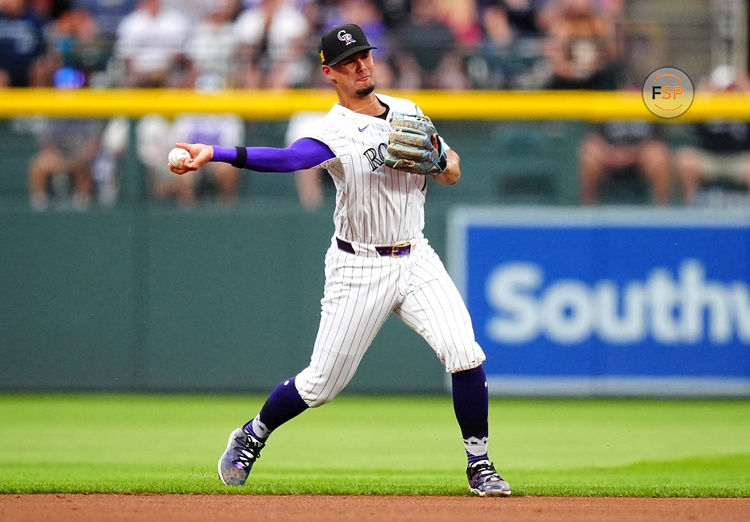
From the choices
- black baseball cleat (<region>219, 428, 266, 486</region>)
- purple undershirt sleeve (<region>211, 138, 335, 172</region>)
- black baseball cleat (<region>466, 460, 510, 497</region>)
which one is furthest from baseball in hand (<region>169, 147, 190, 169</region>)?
black baseball cleat (<region>466, 460, 510, 497</region>)

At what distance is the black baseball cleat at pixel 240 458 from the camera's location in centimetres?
571

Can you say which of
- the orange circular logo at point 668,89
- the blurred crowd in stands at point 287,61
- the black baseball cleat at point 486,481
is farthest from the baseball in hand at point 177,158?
the blurred crowd in stands at point 287,61

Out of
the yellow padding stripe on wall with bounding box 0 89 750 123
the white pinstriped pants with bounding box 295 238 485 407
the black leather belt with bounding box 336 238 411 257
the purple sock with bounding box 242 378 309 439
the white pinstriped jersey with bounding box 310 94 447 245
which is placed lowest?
the purple sock with bounding box 242 378 309 439

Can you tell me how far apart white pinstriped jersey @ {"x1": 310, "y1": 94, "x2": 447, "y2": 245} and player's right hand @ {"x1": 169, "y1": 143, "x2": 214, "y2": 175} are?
55cm

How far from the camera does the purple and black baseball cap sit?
5395mm

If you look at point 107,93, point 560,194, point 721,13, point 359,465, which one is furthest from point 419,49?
point 359,465

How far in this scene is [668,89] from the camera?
9.18 m

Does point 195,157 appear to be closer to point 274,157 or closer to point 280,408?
point 274,157

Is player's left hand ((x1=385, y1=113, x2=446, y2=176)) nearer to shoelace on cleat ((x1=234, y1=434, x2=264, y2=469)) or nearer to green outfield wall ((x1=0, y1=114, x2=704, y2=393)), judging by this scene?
shoelace on cleat ((x1=234, y1=434, x2=264, y2=469))

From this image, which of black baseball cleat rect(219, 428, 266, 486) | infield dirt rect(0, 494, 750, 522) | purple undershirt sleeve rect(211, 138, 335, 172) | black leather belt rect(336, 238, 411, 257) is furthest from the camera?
black baseball cleat rect(219, 428, 266, 486)

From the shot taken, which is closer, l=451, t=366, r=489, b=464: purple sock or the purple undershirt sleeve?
the purple undershirt sleeve

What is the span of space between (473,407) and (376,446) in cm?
221

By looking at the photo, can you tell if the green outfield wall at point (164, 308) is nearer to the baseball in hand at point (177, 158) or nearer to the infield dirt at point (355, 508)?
the infield dirt at point (355, 508)

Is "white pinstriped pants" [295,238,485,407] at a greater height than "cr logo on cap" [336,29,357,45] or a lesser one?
lesser
